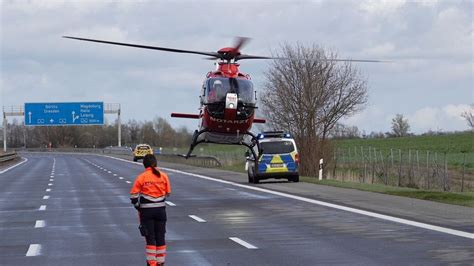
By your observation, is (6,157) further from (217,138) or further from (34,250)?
(34,250)

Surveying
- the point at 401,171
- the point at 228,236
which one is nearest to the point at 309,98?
the point at 401,171

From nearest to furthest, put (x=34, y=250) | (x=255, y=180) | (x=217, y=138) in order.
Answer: (x=34, y=250)
(x=217, y=138)
(x=255, y=180)

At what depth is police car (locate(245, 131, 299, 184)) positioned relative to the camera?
3422 cm

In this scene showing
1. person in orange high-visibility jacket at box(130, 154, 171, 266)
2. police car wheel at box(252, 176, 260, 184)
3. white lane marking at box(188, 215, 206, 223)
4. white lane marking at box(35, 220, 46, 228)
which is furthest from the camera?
police car wheel at box(252, 176, 260, 184)

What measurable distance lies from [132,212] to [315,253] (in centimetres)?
976

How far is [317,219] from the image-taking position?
61.4 feet

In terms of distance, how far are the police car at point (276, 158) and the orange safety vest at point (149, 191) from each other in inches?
894

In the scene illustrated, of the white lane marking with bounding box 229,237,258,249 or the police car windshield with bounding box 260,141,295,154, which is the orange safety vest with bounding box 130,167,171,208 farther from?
the police car windshield with bounding box 260,141,295,154

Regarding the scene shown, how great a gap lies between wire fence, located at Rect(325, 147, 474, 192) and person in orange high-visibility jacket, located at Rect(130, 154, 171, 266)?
21.2 m

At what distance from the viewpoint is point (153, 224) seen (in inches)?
435

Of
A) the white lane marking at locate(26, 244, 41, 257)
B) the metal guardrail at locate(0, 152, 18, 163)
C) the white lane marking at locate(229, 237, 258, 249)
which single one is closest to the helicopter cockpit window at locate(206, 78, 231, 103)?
the white lane marking at locate(229, 237, 258, 249)

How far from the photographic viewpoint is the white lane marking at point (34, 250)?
1323cm

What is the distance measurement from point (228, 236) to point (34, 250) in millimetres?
3653

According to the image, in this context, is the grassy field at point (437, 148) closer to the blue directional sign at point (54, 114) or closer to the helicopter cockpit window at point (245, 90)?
the helicopter cockpit window at point (245, 90)
